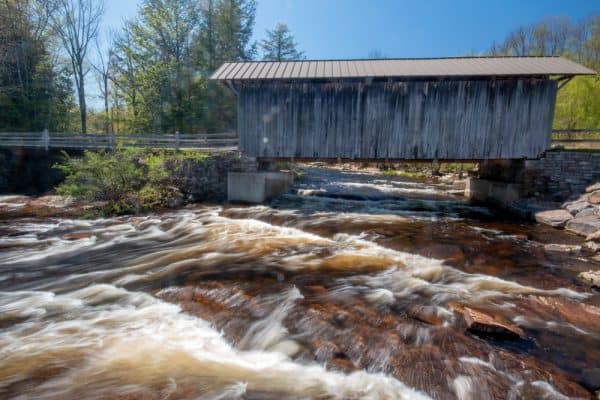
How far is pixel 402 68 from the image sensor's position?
12.0m

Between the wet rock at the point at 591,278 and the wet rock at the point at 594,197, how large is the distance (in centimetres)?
576

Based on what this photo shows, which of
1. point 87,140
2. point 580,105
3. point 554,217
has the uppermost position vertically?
point 580,105

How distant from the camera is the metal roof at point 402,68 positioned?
35.5 ft

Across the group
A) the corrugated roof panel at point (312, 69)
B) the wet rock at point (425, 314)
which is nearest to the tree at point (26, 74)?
the corrugated roof panel at point (312, 69)

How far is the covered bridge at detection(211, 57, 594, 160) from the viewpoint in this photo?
1133cm

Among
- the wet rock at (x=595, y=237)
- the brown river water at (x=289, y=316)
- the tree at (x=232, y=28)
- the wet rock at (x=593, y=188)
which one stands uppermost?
the tree at (x=232, y=28)

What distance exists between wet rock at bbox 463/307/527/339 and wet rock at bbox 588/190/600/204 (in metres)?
8.52

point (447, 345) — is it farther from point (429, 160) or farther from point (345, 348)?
point (429, 160)

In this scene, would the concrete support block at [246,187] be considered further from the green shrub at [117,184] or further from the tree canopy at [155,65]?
the tree canopy at [155,65]

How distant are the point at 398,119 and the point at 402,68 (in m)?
2.02

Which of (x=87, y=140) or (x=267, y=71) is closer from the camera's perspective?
(x=267, y=71)

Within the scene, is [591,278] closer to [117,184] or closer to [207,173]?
[207,173]

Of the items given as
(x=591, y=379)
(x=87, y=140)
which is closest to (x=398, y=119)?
(x=591, y=379)

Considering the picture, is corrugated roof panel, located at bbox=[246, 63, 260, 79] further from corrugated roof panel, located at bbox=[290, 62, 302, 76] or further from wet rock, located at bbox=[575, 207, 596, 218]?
wet rock, located at bbox=[575, 207, 596, 218]
